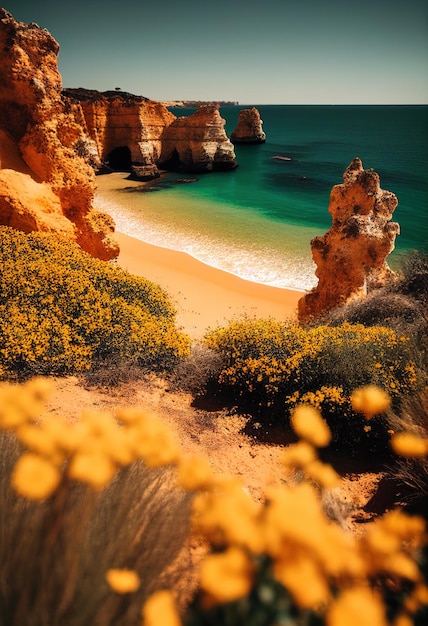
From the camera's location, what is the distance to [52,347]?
4.88 metres

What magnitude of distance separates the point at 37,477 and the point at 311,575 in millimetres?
912

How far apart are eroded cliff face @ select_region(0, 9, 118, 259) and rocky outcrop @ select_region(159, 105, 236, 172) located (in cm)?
3358

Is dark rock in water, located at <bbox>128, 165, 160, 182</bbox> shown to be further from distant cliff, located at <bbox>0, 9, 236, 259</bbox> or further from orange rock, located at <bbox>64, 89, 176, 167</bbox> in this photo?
distant cliff, located at <bbox>0, 9, 236, 259</bbox>

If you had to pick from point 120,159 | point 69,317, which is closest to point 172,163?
point 120,159

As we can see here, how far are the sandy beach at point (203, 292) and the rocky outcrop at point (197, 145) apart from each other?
2856 cm

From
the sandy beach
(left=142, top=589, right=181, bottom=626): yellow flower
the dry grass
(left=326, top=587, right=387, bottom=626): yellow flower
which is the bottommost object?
the sandy beach

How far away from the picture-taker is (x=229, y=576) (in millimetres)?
919

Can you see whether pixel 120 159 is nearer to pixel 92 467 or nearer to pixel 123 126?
pixel 123 126

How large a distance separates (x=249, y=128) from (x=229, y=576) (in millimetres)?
74304

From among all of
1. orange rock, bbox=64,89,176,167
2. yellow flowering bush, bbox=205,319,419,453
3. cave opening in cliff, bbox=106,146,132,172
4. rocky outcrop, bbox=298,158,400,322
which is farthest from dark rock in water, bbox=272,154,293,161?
yellow flowering bush, bbox=205,319,419,453

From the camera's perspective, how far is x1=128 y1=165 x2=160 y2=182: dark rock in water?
36.2m

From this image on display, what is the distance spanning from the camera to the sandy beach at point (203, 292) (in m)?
10.6

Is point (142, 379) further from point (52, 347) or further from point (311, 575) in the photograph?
point (311, 575)

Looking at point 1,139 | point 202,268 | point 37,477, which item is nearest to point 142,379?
point 37,477
